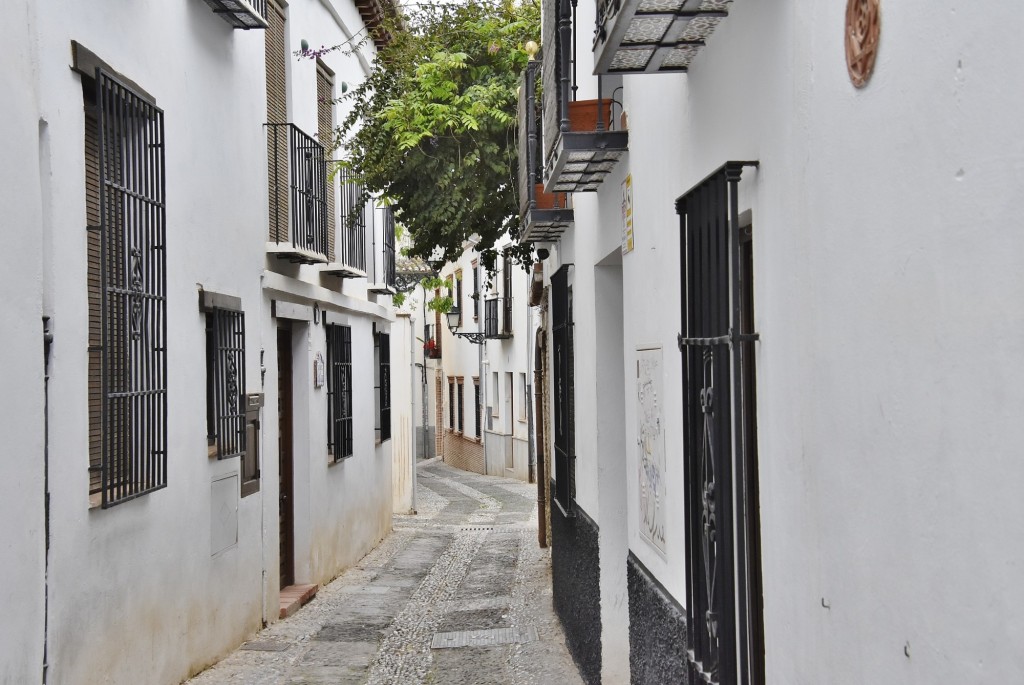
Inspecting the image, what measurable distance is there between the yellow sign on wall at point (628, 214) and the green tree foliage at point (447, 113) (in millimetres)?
5746

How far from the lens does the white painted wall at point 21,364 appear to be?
454 cm

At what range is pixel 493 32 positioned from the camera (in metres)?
12.1

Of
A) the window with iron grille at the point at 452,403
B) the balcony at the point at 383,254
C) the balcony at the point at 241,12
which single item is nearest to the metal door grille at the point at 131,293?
the balcony at the point at 241,12

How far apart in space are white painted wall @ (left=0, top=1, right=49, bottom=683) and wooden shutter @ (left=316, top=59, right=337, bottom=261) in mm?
7767

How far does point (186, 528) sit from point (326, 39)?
24.9 feet

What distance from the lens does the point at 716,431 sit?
12.3 feet

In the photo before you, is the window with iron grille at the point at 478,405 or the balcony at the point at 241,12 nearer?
the balcony at the point at 241,12

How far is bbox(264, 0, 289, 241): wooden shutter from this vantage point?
10758 mm

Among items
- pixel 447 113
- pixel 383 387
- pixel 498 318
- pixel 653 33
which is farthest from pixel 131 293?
pixel 498 318

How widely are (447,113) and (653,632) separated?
7.57 meters

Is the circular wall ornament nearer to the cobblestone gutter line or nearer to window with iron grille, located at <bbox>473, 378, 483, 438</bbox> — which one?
the cobblestone gutter line

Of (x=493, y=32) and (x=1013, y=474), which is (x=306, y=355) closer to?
(x=493, y=32)

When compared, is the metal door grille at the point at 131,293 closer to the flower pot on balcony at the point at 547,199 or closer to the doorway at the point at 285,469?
the flower pot on balcony at the point at 547,199

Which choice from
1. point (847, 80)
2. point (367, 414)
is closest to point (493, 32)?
point (367, 414)
